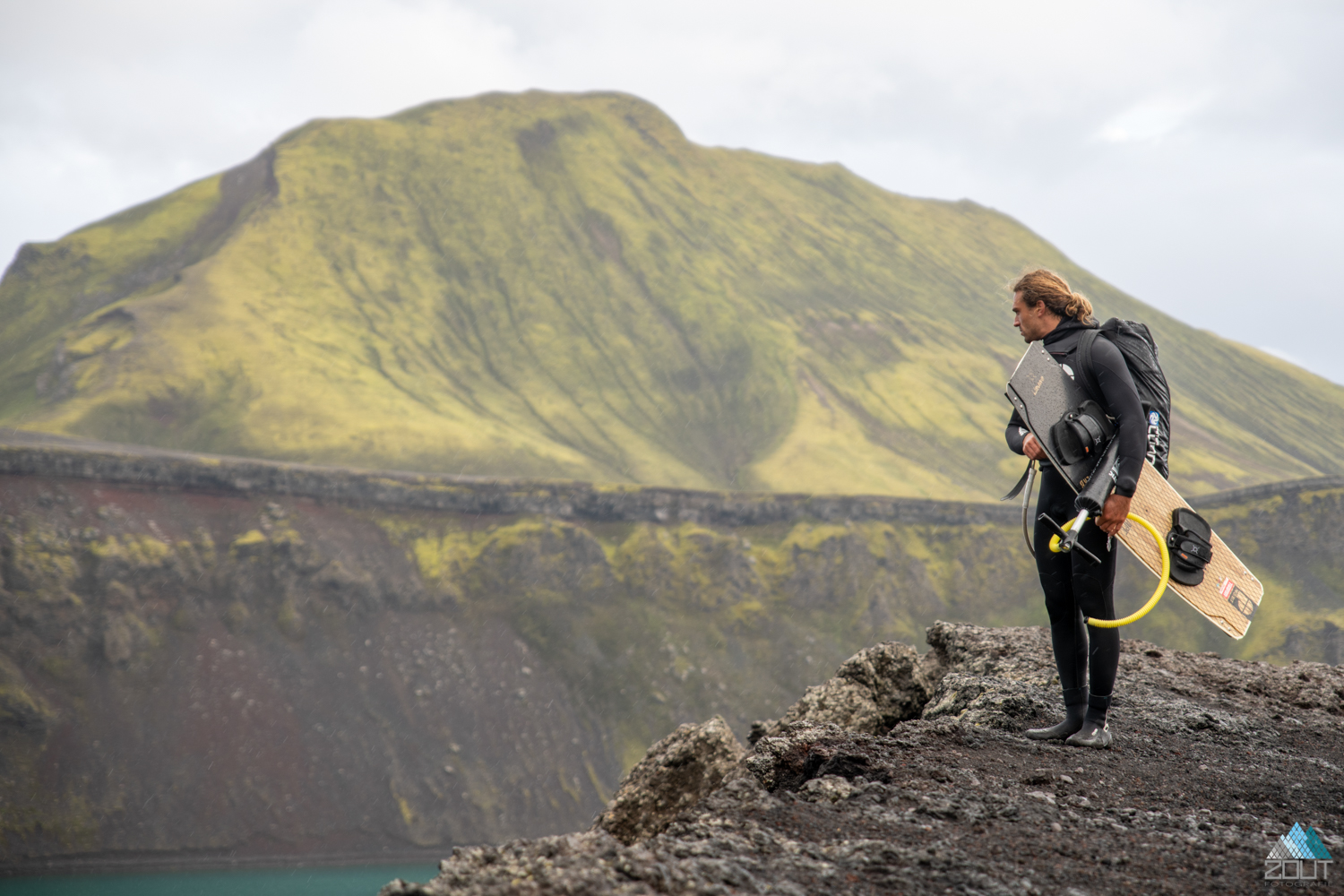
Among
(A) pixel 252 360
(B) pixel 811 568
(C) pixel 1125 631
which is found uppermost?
(A) pixel 252 360

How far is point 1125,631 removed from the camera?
98375 millimetres

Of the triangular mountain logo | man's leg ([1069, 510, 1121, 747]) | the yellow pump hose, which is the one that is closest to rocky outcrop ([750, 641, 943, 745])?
man's leg ([1069, 510, 1121, 747])

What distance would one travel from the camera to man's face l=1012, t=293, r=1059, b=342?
23.9ft

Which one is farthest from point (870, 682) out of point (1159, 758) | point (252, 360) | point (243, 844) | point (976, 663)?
point (252, 360)

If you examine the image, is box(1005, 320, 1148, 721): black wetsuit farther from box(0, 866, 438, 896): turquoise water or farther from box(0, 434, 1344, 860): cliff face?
box(0, 434, 1344, 860): cliff face

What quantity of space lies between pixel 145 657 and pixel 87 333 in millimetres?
77002

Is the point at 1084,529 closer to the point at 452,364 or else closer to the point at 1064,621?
the point at 1064,621

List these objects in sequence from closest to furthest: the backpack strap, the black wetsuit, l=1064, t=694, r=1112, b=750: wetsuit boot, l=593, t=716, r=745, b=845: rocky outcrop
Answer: the black wetsuit → l=1064, t=694, r=1112, b=750: wetsuit boot → the backpack strap → l=593, t=716, r=745, b=845: rocky outcrop

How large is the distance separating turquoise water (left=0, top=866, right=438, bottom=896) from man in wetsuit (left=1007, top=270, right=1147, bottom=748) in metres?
62.4

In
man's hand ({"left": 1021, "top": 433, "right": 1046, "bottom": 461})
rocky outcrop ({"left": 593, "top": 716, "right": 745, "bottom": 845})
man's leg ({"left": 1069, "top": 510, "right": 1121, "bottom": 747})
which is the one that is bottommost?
rocky outcrop ({"left": 593, "top": 716, "right": 745, "bottom": 845})

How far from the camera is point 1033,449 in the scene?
696cm

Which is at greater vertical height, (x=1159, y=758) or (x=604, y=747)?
(x=1159, y=758)

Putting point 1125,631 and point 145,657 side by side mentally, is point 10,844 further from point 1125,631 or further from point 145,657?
point 1125,631

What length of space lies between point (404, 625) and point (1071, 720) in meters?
89.4
